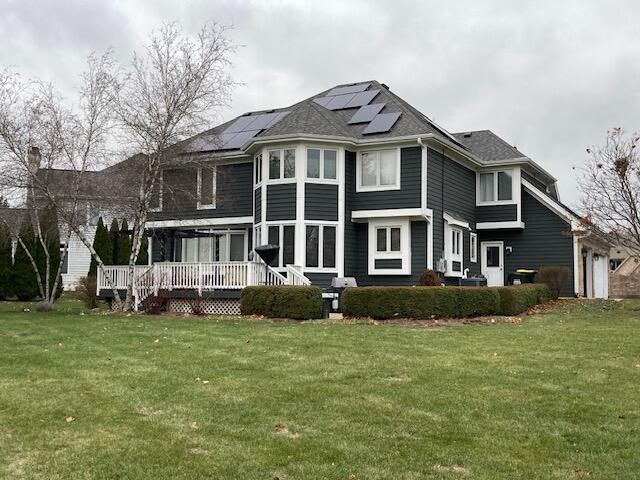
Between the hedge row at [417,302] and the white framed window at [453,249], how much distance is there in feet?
16.9

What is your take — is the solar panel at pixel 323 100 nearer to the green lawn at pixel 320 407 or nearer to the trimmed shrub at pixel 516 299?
the trimmed shrub at pixel 516 299

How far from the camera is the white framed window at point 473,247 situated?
2404 cm

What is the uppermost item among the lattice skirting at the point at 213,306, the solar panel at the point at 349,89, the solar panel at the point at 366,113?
the solar panel at the point at 349,89

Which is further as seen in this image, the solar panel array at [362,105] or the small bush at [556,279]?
the small bush at [556,279]

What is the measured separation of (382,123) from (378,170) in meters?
1.67

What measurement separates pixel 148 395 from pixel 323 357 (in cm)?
320

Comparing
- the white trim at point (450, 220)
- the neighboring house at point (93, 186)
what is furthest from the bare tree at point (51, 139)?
the white trim at point (450, 220)

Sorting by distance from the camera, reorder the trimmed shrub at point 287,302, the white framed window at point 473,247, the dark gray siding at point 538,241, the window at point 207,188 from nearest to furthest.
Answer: the trimmed shrub at point 287,302 → the window at point 207,188 → the white framed window at point 473,247 → the dark gray siding at point 538,241

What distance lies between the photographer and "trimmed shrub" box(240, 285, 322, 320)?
15609 millimetres

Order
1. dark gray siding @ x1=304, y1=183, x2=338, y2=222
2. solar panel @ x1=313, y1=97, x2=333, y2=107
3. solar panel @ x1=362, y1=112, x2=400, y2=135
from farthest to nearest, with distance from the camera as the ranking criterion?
solar panel @ x1=313, y1=97, x2=333, y2=107, solar panel @ x1=362, y1=112, x2=400, y2=135, dark gray siding @ x1=304, y1=183, x2=338, y2=222

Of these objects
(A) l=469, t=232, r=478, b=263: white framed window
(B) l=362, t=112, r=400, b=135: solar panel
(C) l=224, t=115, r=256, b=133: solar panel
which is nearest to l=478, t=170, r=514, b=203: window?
(A) l=469, t=232, r=478, b=263: white framed window

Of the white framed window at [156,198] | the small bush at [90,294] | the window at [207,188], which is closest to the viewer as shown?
the white framed window at [156,198]

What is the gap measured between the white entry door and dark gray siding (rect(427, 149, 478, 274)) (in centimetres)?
108

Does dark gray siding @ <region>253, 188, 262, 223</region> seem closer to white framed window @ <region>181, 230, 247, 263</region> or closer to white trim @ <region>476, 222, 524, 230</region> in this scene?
white framed window @ <region>181, 230, 247, 263</region>
